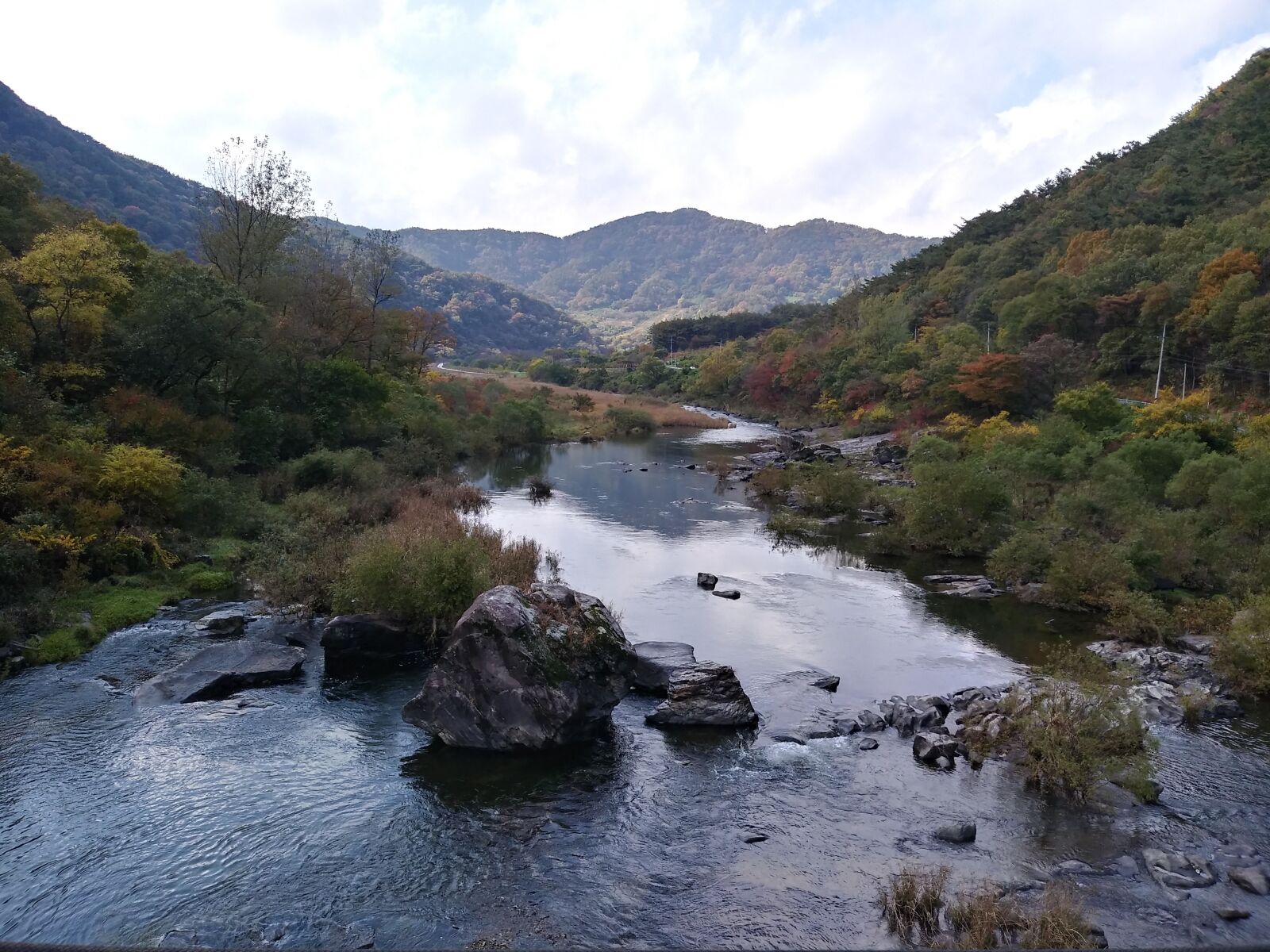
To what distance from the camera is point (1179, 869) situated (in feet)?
36.0

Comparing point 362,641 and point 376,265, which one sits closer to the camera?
point 362,641

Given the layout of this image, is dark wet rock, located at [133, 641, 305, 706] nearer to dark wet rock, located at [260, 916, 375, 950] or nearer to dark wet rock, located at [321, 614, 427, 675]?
dark wet rock, located at [321, 614, 427, 675]

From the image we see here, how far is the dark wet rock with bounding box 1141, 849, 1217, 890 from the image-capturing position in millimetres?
10750

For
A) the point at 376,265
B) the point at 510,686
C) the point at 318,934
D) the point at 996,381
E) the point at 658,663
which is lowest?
the point at 318,934

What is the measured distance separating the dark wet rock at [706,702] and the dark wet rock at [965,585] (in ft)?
38.1

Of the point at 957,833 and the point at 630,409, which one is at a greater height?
the point at 630,409

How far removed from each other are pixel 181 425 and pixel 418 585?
49.6ft

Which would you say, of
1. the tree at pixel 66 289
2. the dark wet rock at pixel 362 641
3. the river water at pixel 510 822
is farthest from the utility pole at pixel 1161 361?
the tree at pixel 66 289

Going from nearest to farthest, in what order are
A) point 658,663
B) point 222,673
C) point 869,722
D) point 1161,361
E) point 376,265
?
point 869,722 < point 222,673 < point 658,663 < point 1161,361 < point 376,265

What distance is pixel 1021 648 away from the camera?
2052 centimetres

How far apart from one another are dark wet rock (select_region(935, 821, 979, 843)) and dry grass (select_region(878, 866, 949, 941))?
1.38 m

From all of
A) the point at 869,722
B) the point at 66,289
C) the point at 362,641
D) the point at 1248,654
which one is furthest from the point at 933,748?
the point at 66,289

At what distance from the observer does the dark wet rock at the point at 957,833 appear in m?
11.8

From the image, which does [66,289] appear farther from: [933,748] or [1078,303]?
[1078,303]
